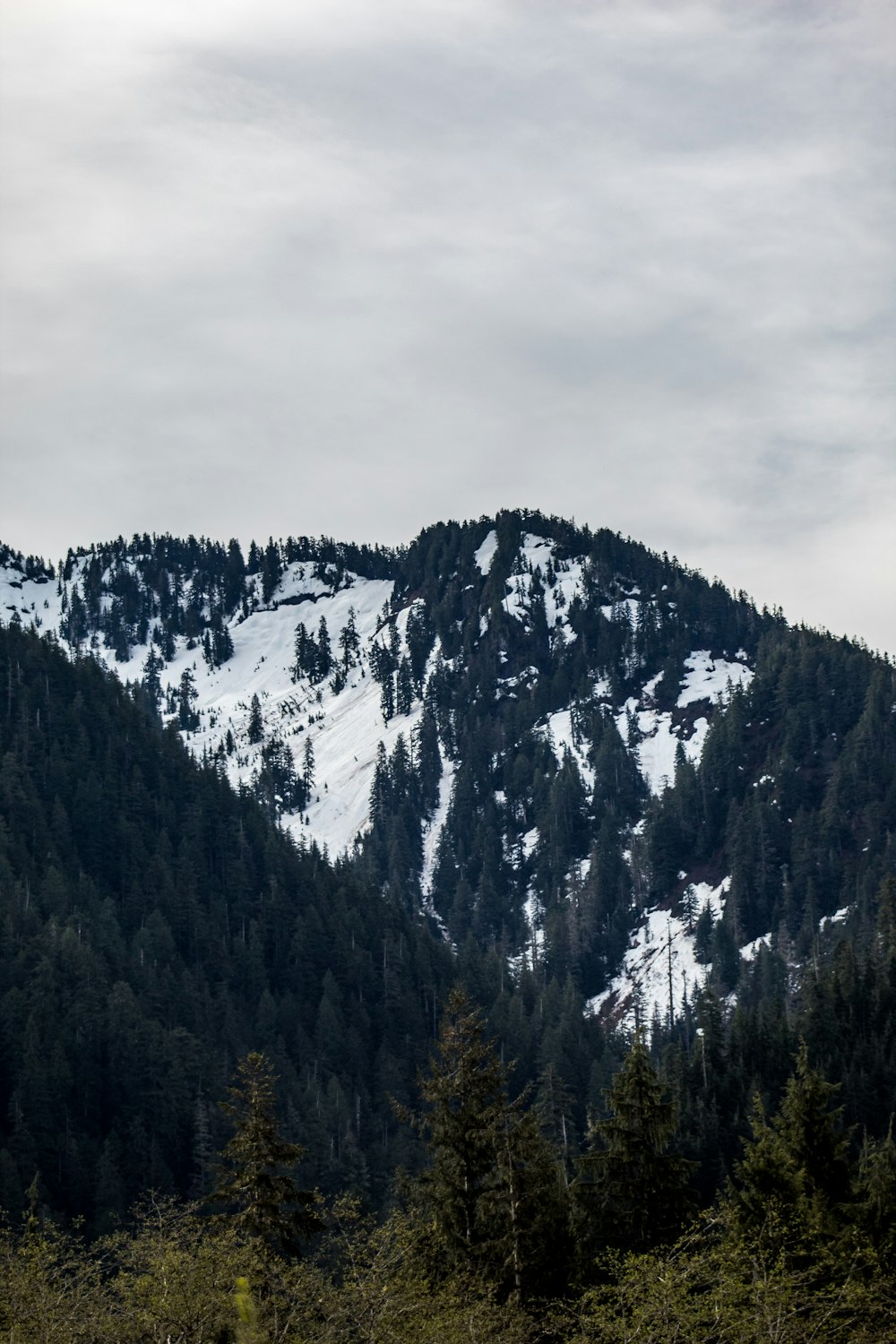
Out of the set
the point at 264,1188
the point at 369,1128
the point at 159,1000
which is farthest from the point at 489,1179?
the point at 159,1000

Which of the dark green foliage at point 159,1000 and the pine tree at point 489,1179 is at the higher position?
the dark green foliage at point 159,1000

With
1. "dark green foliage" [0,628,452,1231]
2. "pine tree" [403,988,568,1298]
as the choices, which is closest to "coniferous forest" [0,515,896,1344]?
"pine tree" [403,988,568,1298]

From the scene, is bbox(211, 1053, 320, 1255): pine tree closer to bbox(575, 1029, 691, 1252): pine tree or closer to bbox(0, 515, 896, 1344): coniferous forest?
bbox(0, 515, 896, 1344): coniferous forest

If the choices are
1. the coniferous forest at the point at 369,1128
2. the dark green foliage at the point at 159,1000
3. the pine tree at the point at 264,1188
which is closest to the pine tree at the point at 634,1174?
the coniferous forest at the point at 369,1128

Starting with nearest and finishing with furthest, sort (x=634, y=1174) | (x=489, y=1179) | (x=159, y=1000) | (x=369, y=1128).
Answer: (x=634, y=1174) → (x=489, y=1179) → (x=369, y=1128) → (x=159, y=1000)

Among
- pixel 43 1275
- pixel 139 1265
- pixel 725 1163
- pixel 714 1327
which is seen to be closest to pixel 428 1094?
pixel 139 1265

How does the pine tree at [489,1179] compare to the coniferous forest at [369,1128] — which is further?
the pine tree at [489,1179]

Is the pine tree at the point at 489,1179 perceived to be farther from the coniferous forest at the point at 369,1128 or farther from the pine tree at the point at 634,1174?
the pine tree at the point at 634,1174

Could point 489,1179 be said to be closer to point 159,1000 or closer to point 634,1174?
point 634,1174

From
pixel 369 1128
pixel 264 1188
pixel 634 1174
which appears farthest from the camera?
pixel 369 1128

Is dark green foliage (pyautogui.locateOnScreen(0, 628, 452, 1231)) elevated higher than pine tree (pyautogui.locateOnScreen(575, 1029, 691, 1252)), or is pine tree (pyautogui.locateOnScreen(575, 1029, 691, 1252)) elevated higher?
dark green foliage (pyautogui.locateOnScreen(0, 628, 452, 1231))

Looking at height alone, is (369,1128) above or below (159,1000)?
below

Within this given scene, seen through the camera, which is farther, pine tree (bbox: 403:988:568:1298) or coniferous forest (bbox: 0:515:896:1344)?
pine tree (bbox: 403:988:568:1298)

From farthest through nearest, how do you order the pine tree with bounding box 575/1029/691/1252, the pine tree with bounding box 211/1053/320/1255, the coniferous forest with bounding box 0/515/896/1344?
the pine tree with bounding box 575/1029/691/1252, the pine tree with bounding box 211/1053/320/1255, the coniferous forest with bounding box 0/515/896/1344
